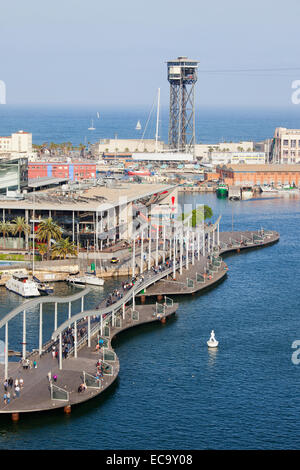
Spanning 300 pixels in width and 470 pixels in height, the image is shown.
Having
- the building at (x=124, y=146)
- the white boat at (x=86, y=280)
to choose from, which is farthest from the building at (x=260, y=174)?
the white boat at (x=86, y=280)

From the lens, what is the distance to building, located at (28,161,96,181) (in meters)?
110

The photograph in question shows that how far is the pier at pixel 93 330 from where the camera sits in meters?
39.8

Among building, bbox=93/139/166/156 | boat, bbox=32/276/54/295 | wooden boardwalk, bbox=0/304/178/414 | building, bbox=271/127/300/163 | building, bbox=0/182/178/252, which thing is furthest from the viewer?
building, bbox=93/139/166/156

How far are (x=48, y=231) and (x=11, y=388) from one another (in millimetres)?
27654

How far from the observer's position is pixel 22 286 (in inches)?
2304

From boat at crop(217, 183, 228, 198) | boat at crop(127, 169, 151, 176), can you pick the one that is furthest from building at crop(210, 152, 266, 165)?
boat at crop(217, 183, 228, 198)

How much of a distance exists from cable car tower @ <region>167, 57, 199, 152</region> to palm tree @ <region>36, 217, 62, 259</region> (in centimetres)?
8599

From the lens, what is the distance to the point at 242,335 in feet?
165

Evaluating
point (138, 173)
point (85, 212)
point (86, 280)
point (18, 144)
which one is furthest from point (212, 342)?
point (18, 144)

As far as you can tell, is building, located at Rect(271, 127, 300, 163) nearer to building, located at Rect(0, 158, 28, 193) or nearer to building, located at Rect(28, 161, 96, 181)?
building, located at Rect(28, 161, 96, 181)

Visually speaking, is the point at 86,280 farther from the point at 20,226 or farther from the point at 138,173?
the point at 138,173

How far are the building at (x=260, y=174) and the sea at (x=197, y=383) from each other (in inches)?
2422

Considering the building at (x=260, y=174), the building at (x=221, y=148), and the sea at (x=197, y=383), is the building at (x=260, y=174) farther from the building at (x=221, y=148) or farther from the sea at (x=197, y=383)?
the sea at (x=197, y=383)
